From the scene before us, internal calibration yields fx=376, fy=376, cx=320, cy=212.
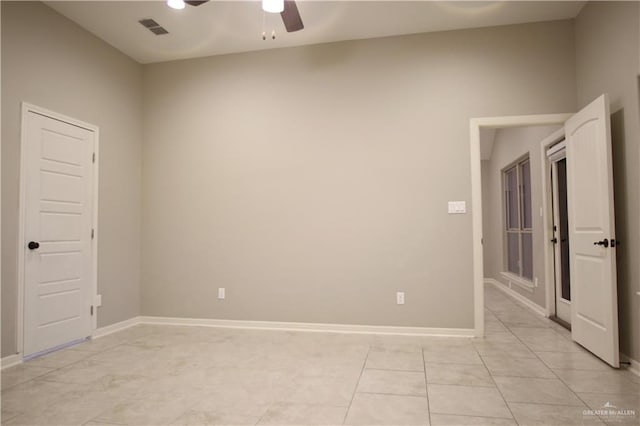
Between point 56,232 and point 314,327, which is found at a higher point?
point 56,232

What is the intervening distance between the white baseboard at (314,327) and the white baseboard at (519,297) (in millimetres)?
1634

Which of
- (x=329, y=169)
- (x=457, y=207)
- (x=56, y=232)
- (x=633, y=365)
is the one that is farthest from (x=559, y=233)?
(x=56, y=232)

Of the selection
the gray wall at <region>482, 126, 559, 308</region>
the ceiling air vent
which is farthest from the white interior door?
the gray wall at <region>482, 126, 559, 308</region>

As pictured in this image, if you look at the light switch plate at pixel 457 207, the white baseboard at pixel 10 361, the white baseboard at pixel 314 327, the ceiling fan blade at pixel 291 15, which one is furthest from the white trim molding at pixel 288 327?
the ceiling fan blade at pixel 291 15

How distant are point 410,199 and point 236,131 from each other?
2.13m

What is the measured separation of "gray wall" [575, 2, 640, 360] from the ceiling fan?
2437 mm

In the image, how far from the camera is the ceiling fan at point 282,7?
232cm

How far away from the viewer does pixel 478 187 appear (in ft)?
12.4

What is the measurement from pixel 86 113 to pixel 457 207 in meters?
3.91

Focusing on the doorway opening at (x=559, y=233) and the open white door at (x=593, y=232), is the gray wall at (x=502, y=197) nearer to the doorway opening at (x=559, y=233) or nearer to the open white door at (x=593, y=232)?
the doorway opening at (x=559, y=233)

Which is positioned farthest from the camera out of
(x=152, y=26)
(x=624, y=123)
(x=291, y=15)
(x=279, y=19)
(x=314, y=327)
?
(x=314, y=327)

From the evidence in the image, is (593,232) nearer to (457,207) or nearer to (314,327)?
(457,207)

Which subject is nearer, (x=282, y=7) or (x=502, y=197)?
(x=282, y=7)

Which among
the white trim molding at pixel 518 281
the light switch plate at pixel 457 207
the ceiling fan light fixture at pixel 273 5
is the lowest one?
the white trim molding at pixel 518 281
